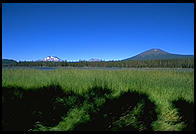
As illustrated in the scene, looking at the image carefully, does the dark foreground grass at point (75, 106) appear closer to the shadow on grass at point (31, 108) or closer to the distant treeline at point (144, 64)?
the shadow on grass at point (31, 108)

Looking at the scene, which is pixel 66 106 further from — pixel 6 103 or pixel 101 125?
pixel 6 103

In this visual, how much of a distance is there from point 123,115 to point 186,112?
7.74 ft

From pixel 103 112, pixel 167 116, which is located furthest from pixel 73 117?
pixel 167 116

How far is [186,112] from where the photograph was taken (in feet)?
18.0

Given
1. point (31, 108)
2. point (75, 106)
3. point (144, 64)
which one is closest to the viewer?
point (31, 108)

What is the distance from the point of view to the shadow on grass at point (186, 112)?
15.8ft

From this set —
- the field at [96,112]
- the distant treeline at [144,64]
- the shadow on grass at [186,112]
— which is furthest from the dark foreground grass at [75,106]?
the distant treeline at [144,64]

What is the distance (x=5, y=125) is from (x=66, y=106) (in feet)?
6.18

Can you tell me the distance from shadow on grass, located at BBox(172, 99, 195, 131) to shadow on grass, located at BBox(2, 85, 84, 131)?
3629mm

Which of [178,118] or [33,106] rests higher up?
[33,106]

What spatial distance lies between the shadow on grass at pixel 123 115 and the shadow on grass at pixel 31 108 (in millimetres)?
990

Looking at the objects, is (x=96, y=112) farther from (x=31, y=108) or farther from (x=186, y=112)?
(x=186, y=112)

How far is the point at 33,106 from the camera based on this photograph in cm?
518

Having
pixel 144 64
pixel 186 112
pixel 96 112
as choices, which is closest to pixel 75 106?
pixel 96 112
